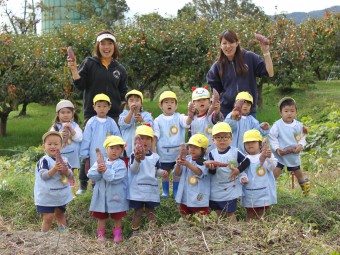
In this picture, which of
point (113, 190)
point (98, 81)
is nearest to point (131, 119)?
point (98, 81)

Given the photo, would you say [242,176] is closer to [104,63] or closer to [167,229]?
[167,229]

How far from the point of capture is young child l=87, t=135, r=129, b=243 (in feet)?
15.9

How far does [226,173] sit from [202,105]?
2.79ft

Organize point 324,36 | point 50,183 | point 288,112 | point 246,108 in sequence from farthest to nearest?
point 324,36
point 288,112
point 246,108
point 50,183

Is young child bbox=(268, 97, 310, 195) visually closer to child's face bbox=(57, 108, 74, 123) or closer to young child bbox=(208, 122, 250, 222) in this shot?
young child bbox=(208, 122, 250, 222)

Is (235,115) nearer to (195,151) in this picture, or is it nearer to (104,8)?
(195,151)

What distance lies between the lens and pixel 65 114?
18.4 feet

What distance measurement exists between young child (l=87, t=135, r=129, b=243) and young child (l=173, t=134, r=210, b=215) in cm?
56

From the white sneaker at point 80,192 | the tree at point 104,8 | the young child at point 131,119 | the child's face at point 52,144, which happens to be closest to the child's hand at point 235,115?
the young child at point 131,119

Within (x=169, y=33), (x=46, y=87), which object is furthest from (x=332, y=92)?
(x=46, y=87)

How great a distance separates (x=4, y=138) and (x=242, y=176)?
11.4m

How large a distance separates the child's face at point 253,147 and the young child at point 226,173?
124 mm

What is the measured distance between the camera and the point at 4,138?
1473 centimetres

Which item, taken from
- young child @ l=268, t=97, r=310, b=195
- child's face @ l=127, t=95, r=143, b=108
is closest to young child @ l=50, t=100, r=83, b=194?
child's face @ l=127, t=95, r=143, b=108
